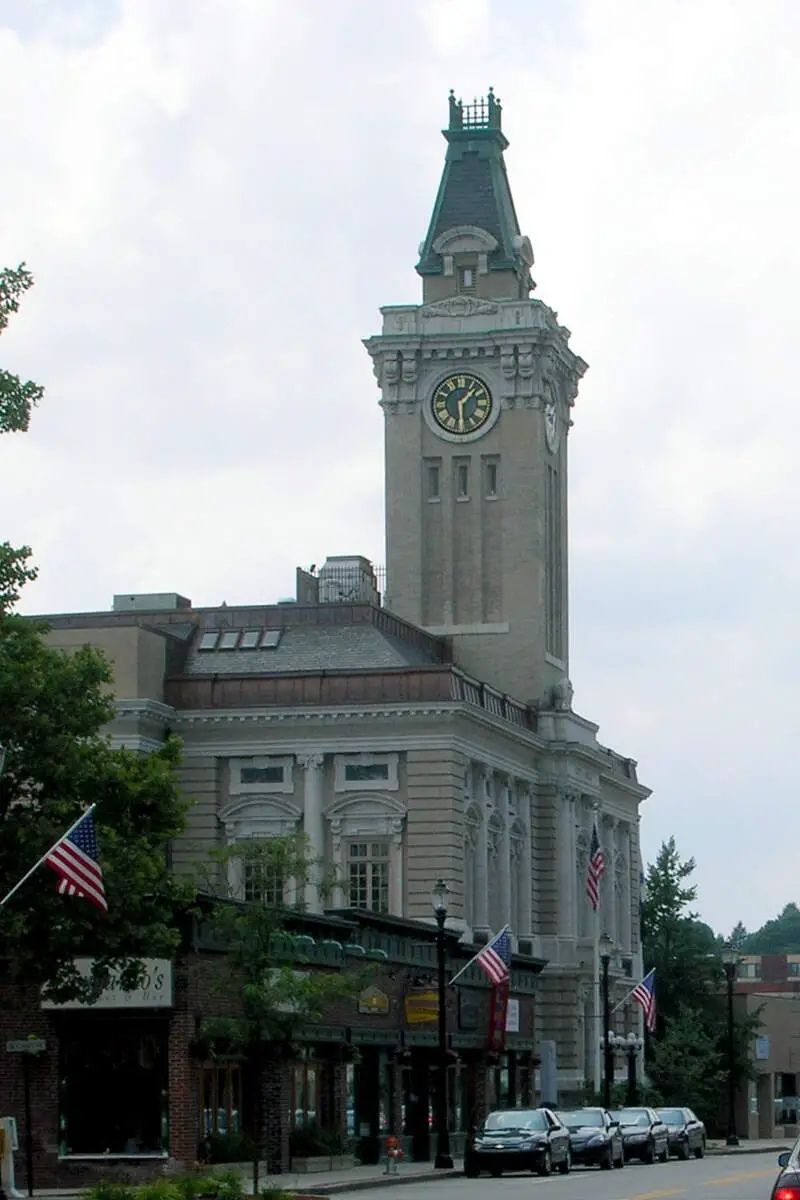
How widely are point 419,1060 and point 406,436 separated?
39511 mm

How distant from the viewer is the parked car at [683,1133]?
72312mm

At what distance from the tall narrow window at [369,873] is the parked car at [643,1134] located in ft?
65.4

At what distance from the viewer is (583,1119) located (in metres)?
64.1

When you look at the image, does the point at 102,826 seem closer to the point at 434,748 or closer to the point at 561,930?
the point at 434,748

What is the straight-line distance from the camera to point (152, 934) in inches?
1863

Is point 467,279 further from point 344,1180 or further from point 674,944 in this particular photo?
point 344,1180

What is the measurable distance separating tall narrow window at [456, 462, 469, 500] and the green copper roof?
8328 millimetres

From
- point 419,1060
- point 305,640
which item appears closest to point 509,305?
point 305,640

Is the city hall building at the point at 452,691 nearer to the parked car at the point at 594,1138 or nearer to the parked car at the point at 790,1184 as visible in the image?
the parked car at the point at 594,1138

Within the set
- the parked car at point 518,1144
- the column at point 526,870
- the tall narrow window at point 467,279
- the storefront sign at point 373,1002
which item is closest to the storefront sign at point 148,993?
the parked car at point 518,1144

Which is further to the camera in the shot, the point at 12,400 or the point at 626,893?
the point at 626,893

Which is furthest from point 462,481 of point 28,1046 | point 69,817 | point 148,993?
point 28,1046

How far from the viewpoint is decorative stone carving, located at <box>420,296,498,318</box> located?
343 ft

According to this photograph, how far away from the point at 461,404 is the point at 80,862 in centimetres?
6364
